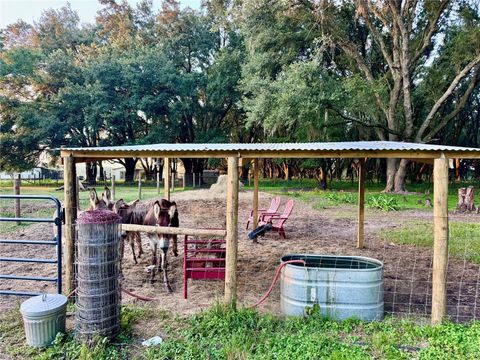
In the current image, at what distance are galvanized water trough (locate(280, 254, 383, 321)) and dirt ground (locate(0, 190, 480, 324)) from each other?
445 mm

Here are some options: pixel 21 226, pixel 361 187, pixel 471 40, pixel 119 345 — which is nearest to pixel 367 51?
pixel 471 40

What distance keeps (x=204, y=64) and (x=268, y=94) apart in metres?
11.0

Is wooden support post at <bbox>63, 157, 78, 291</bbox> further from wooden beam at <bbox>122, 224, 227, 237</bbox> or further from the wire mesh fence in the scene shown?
the wire mesh fence

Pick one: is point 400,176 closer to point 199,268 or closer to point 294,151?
point 294,151

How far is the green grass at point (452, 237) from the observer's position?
7116mm

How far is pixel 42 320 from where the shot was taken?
11.5ft

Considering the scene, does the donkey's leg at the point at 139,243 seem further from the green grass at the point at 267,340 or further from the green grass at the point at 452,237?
the green grass at the point at 452,237

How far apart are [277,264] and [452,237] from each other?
4.67 meters

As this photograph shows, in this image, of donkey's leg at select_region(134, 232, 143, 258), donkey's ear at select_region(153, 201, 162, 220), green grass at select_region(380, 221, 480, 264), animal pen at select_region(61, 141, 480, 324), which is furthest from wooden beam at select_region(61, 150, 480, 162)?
green grass at select_region(380, 221, 480, 264)

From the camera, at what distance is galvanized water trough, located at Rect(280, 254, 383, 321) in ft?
13.5

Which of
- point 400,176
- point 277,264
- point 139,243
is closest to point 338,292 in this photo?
point 277,264

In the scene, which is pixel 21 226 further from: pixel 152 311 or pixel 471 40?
pixel 471 40

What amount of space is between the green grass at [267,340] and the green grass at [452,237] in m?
3.66

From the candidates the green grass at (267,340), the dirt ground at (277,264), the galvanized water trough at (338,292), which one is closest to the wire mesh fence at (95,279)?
the green grass at (267,340)
